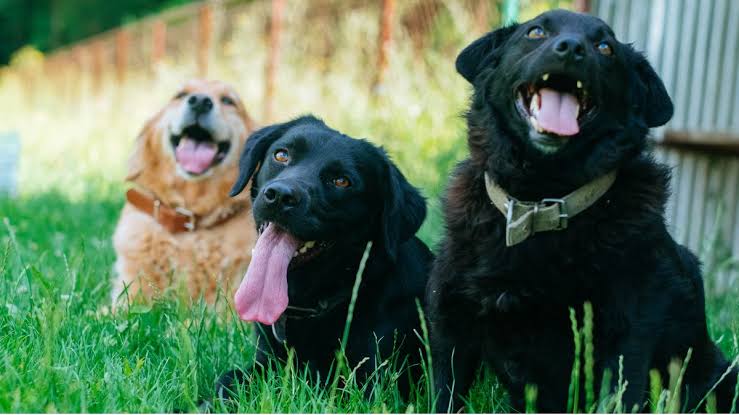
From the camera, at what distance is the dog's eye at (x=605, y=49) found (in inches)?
116

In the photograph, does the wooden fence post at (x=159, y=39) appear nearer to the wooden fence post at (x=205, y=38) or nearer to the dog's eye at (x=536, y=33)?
the wooden fence post at (x=205, y=38)

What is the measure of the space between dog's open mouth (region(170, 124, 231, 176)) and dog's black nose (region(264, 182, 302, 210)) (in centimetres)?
200

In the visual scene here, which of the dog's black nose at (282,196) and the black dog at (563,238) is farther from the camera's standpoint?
the dog's black nose at (282,196)

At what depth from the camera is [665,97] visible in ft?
10.0

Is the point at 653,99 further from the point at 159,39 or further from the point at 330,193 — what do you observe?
the point at 159,39

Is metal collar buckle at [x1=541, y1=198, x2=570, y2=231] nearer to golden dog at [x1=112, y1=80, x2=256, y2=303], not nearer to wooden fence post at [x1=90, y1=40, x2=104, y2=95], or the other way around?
golden dog at [x1=112, y1=80, x2=256, y2=303]

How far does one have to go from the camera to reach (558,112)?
2871 mm

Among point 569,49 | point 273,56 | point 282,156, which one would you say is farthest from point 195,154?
point 273,56

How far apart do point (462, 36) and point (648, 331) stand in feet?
25.0

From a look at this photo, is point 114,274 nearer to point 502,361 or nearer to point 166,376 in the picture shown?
point 166,376

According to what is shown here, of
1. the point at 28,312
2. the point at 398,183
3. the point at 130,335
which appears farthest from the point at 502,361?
the point at 28,312

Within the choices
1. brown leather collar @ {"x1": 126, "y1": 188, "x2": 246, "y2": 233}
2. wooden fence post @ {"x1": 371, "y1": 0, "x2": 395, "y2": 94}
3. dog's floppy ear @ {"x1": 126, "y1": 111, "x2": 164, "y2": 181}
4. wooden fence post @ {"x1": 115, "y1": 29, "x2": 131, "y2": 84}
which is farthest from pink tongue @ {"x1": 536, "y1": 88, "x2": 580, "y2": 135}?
wooden fence post @ {"x1": 115, "y1": 29, "x2": 131, "y2": 84}

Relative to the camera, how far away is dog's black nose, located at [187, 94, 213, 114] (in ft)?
17.0

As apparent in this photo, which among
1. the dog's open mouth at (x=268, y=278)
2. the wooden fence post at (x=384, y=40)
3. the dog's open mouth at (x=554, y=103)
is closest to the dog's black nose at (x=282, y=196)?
the dog's open mouth at (x=268, y=278)
